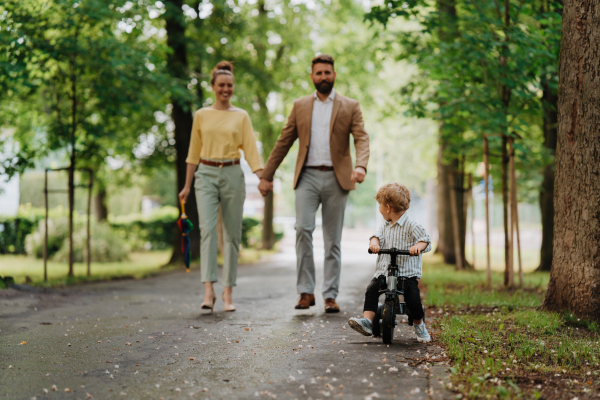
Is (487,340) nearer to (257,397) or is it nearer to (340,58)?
(257,397)

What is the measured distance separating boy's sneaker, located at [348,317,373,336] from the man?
1.50 meters

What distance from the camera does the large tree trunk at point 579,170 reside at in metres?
4.91

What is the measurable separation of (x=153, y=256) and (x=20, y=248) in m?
4.21

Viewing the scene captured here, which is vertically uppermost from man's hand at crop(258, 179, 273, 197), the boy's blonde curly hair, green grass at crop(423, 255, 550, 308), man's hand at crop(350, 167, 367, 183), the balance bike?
man's hand at crop(350, 167, 367, 183)

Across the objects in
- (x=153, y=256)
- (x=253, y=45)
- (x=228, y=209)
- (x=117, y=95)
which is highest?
(x=253, y=45)

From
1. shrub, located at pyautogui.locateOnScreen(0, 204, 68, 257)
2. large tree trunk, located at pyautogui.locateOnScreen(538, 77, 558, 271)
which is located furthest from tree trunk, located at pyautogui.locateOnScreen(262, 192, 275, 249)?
large tree trunk, located at pyautogui.locateOnScreen(538, 77, 558, 271)

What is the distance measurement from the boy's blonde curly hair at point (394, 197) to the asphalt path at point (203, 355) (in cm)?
104

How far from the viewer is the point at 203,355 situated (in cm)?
396

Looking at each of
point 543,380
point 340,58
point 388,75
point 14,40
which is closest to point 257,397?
point 543,380

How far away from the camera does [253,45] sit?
20391 mm

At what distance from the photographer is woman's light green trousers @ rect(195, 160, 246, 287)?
6.01 m

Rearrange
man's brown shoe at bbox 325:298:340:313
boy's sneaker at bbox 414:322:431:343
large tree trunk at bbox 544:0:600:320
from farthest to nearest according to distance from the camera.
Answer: man's brown shoe at bbox 325:298:340:313 → large tree trunk at bbox 544:0:600:320 → boy's sneaker at bbox 414:322:431:343

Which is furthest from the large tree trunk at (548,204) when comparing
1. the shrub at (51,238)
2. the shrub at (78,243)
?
the shrub at (51,238)

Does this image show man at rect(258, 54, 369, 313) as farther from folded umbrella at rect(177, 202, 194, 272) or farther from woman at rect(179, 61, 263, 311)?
folded umbrella at rect(177, 202, 194, 272)
